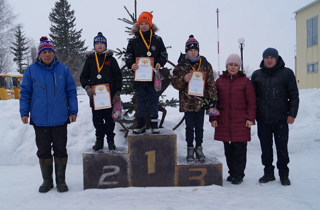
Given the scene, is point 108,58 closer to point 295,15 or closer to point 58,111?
point 58,111

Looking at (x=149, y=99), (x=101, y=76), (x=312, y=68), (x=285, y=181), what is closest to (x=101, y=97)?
(x=101, y=76)

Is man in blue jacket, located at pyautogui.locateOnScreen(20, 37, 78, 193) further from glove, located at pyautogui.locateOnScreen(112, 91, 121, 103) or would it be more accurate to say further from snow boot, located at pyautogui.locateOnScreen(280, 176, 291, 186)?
snow boot, located at pyautogui.locateOnScreen(280, 176, 291, 186)

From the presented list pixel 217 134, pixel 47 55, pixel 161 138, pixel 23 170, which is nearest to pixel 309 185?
pixel 217 134

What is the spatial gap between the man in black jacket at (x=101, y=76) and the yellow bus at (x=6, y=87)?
46.9 feet

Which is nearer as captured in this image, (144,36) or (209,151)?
(144,36)

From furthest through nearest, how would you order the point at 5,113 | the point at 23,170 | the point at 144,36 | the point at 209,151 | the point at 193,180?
the point at 5,113, the point at 209,151, the point at 23,170, the point at 144,36, the point at 193,180

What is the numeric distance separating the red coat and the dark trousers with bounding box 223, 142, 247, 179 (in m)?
0.15

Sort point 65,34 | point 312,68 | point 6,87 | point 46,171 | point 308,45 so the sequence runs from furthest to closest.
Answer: point 65,34 → point 6,87 → point 308,45 → point 312,68 → point 46,171

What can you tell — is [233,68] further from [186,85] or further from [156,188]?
[156,188]

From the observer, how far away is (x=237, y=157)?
380cm

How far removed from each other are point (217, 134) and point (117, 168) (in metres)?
1.55

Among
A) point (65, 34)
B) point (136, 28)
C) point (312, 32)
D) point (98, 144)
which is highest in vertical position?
point (65, 34)

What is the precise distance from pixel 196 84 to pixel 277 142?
1.46 m

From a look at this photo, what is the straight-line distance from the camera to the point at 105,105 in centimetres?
383
